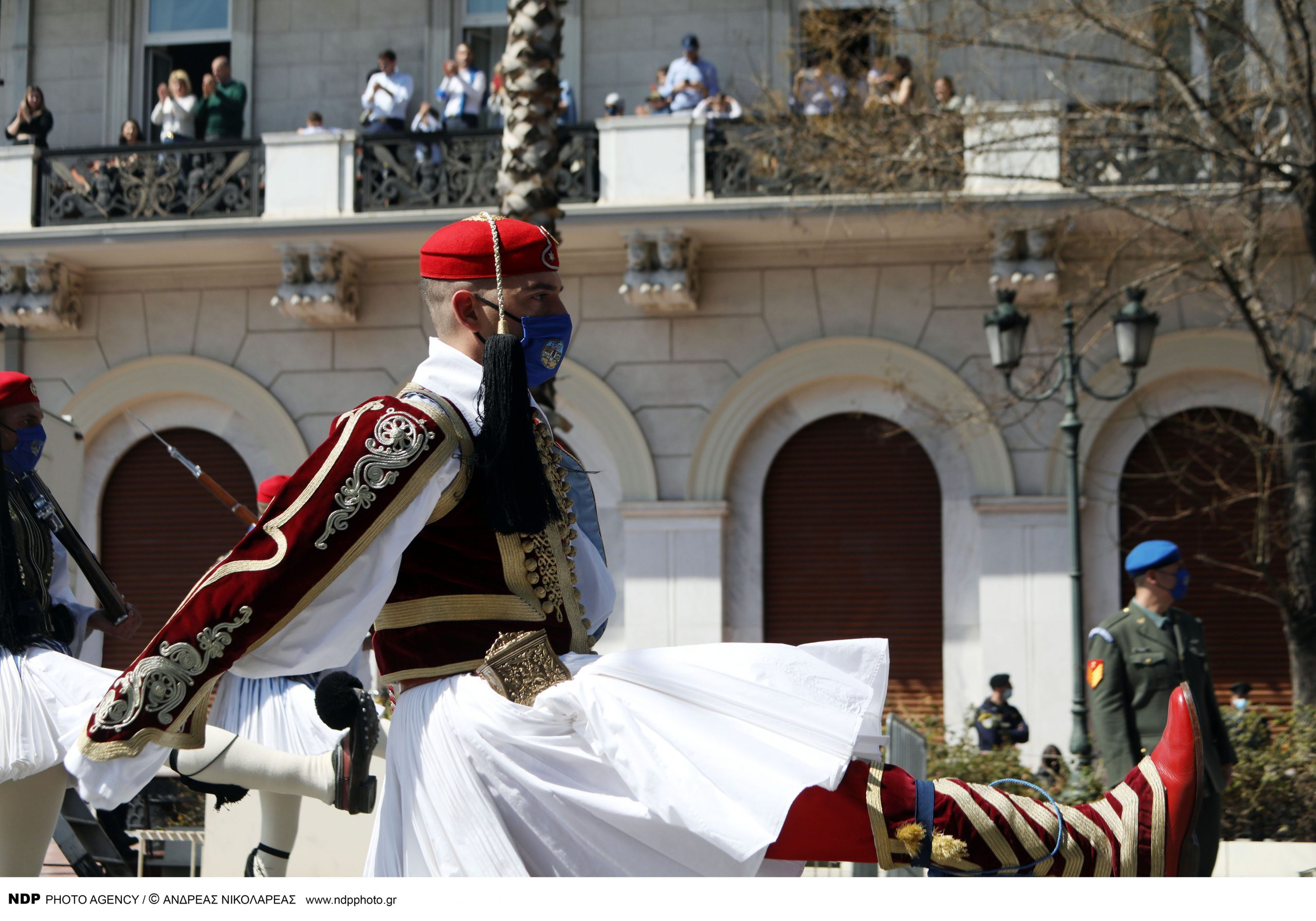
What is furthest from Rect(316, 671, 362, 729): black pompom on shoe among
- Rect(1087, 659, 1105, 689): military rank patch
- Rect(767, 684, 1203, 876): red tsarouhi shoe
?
Rect(1087, 659, 1105, 689): military rank patch

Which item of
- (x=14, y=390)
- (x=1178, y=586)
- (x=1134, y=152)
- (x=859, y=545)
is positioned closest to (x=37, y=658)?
(x=14, y=390)

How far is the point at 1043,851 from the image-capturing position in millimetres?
2910

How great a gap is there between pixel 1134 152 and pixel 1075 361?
12.0 feet

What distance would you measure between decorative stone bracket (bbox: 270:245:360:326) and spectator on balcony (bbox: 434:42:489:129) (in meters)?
1.88

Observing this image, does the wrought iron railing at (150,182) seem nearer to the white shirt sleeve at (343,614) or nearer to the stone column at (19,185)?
the stone column at (19,185)

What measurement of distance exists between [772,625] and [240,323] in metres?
6.59

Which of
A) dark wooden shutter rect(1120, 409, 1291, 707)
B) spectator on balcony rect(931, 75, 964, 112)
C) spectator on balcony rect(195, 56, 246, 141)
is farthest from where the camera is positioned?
spectator on balcony rect(195, 56, 246, 141)

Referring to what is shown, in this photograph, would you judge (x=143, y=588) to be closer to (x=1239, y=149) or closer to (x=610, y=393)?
(x=610, y=393)

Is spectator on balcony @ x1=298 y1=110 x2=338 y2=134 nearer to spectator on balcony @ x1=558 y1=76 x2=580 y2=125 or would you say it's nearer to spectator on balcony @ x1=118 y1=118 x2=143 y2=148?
spectator on balcony @ x1=118 y1=118 x2=143 y2=148

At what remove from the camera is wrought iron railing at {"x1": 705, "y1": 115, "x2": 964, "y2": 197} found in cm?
1277

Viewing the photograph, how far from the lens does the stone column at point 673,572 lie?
1521 centimetres

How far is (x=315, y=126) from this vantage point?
16.2 m

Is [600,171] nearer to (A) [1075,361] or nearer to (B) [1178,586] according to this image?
(A) [1075,361]

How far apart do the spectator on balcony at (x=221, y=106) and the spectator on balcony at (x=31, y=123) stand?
1719 millimetres
